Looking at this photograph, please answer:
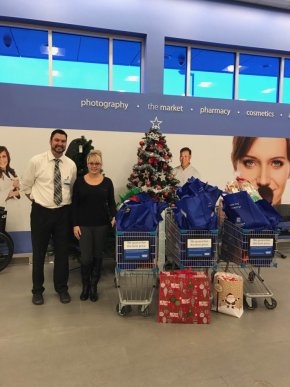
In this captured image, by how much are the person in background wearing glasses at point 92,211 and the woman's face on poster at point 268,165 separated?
10.4ft

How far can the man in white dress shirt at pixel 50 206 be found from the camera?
3330 mm

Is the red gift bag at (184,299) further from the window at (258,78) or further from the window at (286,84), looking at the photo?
the window at (286,84)

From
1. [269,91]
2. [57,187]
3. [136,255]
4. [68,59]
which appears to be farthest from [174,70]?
[136,255]

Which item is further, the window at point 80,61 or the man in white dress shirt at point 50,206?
the window at point 80,61

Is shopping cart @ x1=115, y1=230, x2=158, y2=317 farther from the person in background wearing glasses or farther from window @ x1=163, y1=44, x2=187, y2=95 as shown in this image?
window @ x1=163, y1=44, x2=187, y2=95

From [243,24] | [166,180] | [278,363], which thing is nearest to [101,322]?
[278,363]

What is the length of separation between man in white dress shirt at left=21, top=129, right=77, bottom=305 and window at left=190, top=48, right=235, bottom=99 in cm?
405

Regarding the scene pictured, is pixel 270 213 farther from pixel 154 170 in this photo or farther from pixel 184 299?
pixel 154 170

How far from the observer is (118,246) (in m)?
3.06

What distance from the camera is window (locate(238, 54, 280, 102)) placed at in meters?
6.95

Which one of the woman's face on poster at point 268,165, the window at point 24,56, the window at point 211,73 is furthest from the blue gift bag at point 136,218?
the window at point 211,73

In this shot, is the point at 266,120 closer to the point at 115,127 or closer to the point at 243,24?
the point at 243,24

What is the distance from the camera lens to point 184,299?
2.99 meters

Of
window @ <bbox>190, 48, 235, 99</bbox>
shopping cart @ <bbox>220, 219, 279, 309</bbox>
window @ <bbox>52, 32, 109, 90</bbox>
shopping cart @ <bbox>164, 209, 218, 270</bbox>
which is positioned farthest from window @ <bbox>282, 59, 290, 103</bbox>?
shopping cart @ <bbox>164, 209, 218, 270</bbox>
